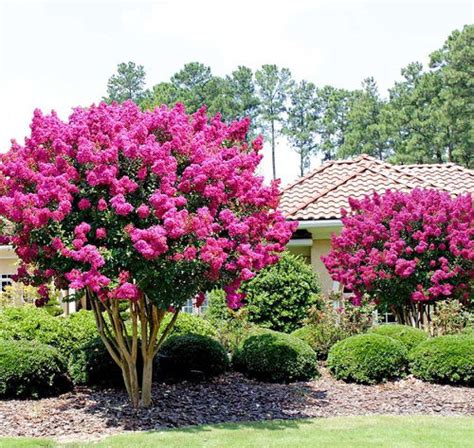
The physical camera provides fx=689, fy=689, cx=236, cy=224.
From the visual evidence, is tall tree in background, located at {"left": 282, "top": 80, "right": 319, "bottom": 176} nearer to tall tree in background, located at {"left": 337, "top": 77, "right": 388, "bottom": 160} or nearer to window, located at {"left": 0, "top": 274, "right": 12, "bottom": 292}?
tall tree in background, located at {"left": 337, "top": 77, "right": 388, "bottom": 160}

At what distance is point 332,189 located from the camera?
16.9m

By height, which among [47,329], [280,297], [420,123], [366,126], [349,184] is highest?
[366,126]

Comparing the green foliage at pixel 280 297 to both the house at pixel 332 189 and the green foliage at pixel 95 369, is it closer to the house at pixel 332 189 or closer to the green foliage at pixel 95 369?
the house at pixel 332 189

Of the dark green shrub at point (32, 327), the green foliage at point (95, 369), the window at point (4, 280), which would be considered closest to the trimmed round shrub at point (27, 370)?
the green foliage at point (95, 369)

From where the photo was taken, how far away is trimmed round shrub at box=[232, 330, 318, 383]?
1059 cm

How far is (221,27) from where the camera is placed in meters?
11.4

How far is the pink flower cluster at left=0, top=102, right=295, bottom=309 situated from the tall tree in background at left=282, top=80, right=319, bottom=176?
41748 mm

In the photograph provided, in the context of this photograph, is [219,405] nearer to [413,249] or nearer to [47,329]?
[47,329]

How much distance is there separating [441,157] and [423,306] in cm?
2633

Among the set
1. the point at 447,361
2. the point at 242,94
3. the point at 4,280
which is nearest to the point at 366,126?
the point at 242,94

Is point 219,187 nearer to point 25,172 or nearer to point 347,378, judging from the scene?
point 25,172

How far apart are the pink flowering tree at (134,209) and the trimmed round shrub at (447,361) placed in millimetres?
3332

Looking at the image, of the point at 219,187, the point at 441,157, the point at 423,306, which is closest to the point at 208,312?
the point at 423,306

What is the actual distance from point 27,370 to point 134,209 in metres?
3.07
